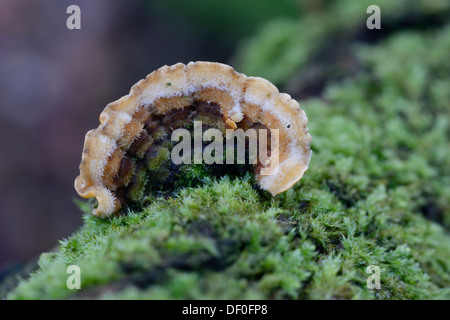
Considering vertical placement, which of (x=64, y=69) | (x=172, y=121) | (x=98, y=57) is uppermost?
(x=98, y=57)

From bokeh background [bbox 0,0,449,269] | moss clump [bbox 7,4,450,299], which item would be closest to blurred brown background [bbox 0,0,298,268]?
bokeh background [bbox 0,0,449,269]

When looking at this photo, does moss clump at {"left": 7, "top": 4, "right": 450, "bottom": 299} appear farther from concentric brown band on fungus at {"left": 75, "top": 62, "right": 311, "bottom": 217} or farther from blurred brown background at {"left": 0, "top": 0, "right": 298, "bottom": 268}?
blurred brown background at {"left": 0, "top": 0, "right": 298, "bottom": 268}

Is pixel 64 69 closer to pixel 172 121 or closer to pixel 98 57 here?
pixel 98 57

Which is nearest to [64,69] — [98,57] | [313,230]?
[98,57]

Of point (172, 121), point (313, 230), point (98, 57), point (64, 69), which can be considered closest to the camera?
point (313, 230)

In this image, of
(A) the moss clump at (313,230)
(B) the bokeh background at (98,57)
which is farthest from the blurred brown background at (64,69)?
(A) the moss clump at (313,230)
